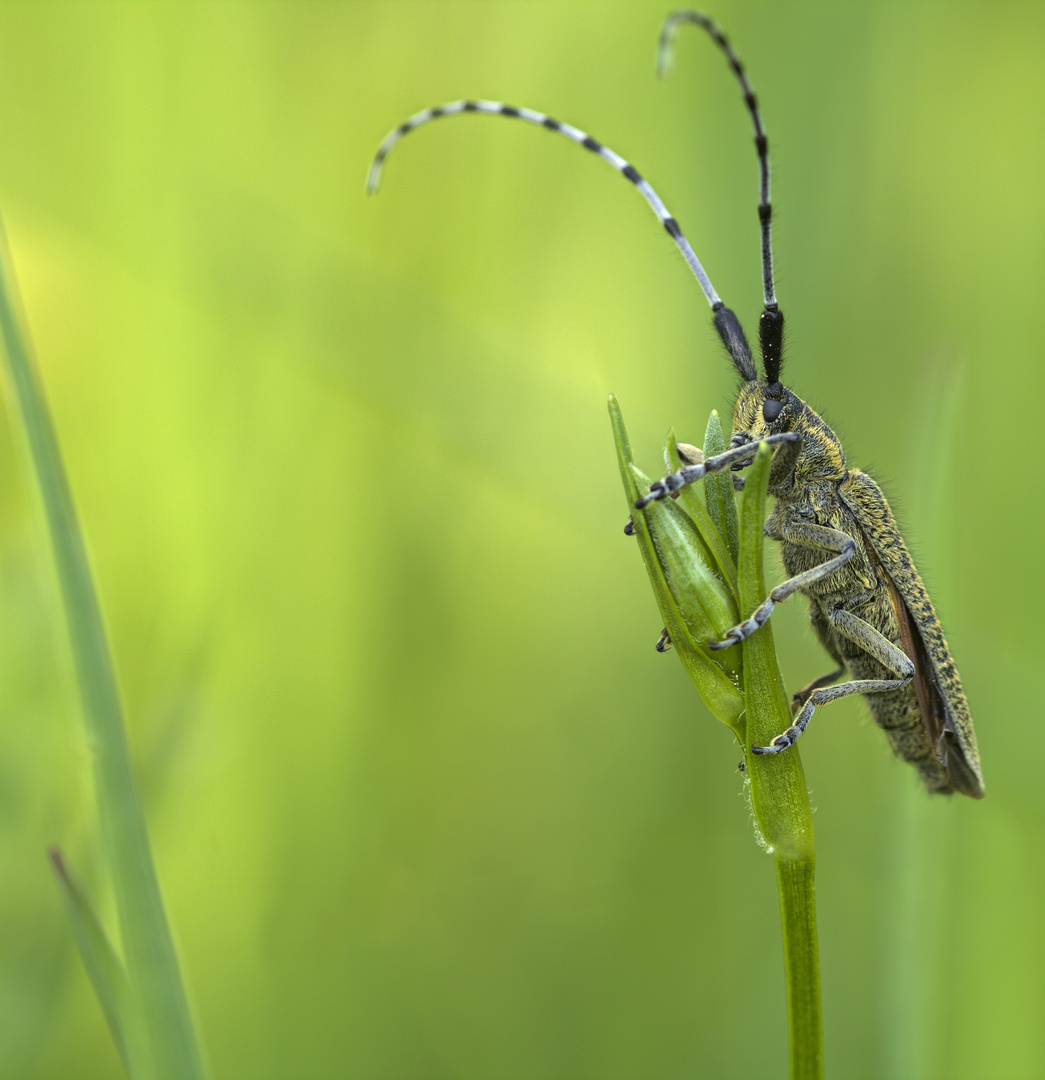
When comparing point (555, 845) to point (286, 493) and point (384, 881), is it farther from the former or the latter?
point (286, 493)

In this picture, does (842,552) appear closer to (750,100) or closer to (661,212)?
(661,212)

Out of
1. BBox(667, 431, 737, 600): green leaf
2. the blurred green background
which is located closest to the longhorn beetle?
the blurred green background

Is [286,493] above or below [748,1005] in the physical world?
above

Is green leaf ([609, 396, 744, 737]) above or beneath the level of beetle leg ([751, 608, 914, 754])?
beneath

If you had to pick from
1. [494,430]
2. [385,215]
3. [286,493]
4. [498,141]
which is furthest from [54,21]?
[494,430]

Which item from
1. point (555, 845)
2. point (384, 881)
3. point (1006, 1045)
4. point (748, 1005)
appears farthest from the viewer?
point (555, 845)

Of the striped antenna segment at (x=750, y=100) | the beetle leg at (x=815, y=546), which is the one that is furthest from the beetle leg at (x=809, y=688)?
the striped antenna segment at (x=750, y=100)

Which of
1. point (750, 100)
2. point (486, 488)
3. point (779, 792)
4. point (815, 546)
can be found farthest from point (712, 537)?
point (486, 488)

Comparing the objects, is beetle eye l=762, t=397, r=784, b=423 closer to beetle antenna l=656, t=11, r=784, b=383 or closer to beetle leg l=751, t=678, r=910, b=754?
beetle antenna l=656, t=11, r=784, b=383
